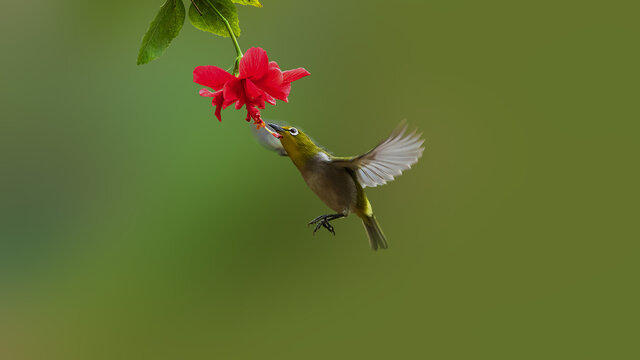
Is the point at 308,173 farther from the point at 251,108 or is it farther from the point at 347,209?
the point at 251,108

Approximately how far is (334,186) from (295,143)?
91 millimetres

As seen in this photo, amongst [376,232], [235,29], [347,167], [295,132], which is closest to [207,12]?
[235,29]

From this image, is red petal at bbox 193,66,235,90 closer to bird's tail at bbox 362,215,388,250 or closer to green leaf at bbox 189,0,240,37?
green leaf at bbox 189,0,240,37

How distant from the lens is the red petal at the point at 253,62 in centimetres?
45

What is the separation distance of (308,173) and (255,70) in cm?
27

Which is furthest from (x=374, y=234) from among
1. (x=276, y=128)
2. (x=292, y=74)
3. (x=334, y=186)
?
(x=292, y=74)

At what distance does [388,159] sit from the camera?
67 centimetres

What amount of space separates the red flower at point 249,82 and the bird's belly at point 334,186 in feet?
0.79

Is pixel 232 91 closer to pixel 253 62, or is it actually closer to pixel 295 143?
pixel 253 62

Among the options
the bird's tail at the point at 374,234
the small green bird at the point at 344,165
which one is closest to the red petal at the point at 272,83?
the small green bird at the point at 344,165

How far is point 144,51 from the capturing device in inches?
18.1

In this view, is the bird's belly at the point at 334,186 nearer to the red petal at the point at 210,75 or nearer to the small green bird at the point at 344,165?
the small green bird at the point at 344,165

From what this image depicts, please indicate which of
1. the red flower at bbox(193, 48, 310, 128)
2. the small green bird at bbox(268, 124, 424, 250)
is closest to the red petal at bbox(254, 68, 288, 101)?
the red flower at bbox(193, 48, 310, 128)

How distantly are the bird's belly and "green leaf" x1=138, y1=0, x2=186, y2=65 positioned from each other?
0.92 ft
